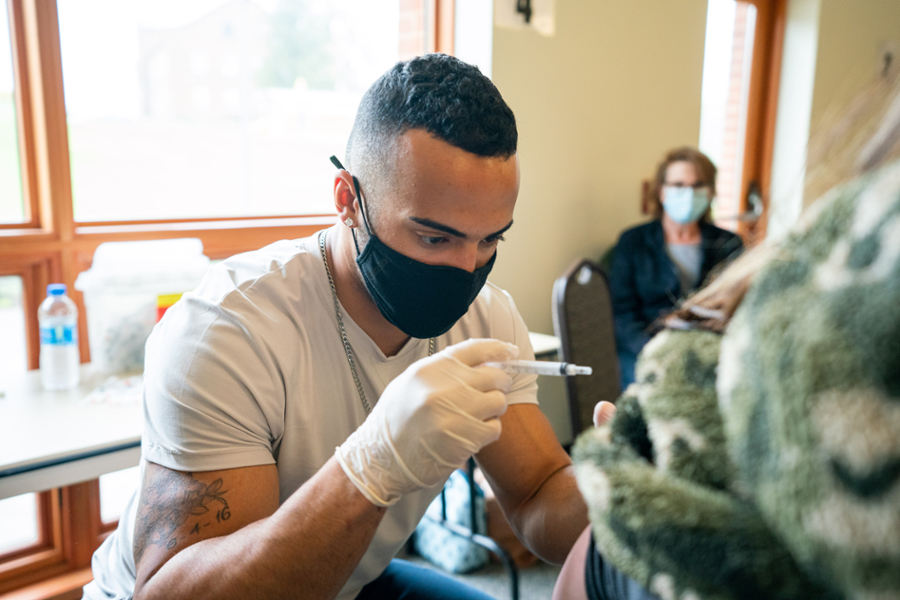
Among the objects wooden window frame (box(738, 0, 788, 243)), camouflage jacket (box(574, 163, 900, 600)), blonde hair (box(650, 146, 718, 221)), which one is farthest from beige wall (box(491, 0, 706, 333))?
camouflage jacket (box(574, 163, 900, 600))

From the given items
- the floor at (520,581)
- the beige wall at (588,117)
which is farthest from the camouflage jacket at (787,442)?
the beige wall at (588,117)

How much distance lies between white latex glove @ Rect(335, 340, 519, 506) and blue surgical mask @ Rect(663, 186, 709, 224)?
247 cm

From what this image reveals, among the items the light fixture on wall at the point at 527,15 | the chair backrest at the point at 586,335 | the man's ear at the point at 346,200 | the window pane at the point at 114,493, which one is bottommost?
the window pane at the point at 114,493

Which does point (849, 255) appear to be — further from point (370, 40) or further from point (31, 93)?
point (370, 40)

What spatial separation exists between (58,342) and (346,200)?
1.05 meters

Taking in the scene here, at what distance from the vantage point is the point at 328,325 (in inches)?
43.5

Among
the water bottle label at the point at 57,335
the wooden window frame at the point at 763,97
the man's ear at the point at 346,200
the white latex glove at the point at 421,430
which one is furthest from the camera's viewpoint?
the wooden window frame at the point at 763,97

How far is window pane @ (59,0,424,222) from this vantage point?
1970 mm

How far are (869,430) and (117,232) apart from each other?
2049 mm

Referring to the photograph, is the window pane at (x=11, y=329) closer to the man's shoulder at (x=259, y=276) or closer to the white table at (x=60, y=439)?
the white table at (x=60, y=439)

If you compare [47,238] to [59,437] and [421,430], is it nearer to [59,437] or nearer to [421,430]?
[59,437]

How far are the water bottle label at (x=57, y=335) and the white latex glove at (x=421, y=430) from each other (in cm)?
122

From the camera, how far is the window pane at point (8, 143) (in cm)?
178

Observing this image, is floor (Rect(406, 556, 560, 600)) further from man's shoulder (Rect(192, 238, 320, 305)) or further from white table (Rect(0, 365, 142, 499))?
man's shoulder (Rect(192, 238, 320, 305))
